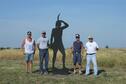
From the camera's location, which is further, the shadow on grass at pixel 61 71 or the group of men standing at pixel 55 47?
the shadow on grass at pixel 61 71

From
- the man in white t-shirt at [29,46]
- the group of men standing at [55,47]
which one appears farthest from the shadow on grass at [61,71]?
the man in white t-shirt at [29,46]

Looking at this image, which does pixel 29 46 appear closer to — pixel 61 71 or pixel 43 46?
pixel 43 46

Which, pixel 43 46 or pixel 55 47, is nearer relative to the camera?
pixel 43 46

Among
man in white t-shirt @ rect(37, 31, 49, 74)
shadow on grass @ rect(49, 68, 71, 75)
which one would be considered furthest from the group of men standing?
shadow on grass @ rect(49, 68, 71, 75)

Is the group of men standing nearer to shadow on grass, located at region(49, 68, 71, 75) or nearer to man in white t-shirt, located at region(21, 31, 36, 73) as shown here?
man in white t-shirt, located at region(21, 31, 36, 73)

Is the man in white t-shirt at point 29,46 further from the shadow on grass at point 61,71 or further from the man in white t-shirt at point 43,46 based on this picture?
the shadow on grass at point 61,71

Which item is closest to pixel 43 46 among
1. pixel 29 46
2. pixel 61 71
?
pixel 29 46

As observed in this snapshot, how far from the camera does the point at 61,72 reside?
2155cm

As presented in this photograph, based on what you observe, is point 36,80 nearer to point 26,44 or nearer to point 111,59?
point 26,44

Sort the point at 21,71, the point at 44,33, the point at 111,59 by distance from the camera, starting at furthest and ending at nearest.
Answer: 1. the point at 111,59
2. the point at 21,71
3. the point at 44,33

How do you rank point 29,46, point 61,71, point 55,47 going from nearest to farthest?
1. point 29,46
2. point 55,47
3. point 61,71

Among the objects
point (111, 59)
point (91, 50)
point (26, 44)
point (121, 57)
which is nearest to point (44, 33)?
point (26, 44)

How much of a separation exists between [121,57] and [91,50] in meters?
12.5

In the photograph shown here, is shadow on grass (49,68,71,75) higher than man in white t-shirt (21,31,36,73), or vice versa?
man in white t-shirt (21,31,36,73)
